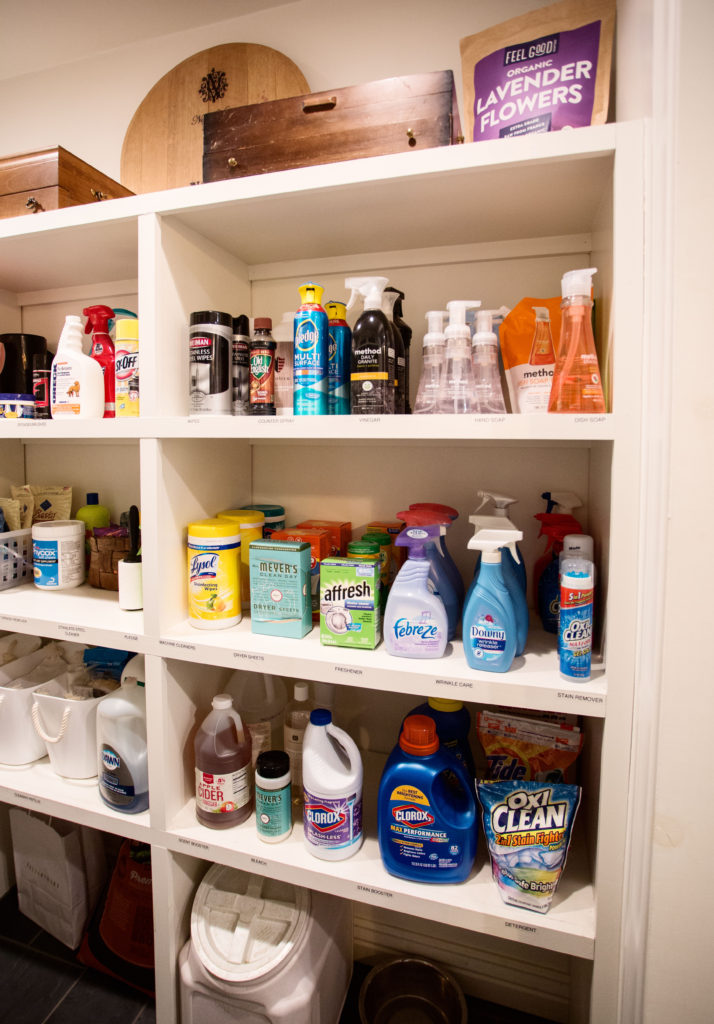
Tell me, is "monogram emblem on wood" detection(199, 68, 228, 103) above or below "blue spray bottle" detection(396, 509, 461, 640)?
above

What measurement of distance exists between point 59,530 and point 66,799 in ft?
2.03

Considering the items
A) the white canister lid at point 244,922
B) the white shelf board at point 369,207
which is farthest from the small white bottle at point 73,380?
the white canister lid at point 244,922

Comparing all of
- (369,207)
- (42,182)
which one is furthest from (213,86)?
(369,207)

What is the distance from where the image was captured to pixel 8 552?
4.63 ft

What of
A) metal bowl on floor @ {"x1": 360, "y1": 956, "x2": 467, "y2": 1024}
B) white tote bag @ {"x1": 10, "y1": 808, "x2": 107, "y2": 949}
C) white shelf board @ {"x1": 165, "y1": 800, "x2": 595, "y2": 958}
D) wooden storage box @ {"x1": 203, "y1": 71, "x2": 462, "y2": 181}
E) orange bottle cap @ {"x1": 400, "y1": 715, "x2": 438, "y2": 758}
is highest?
wooden storage box @ {"x1": 203, "y1": 71, "x2": 462, "y2": 181}

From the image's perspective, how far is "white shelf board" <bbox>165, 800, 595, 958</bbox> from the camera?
2.86 feet

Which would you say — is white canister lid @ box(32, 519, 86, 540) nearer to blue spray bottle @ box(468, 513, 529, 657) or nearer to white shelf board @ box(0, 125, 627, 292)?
white shelf board @ box(0, 125, 627, 292)

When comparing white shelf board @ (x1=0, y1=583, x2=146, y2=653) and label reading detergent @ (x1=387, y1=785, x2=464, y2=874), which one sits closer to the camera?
label reading detergent @ (x1=387, y1=785, x2=464, y2=874)

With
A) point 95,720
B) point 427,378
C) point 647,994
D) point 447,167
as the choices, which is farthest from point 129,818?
point 447,167

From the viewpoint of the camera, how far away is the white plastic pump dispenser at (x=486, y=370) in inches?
37.6

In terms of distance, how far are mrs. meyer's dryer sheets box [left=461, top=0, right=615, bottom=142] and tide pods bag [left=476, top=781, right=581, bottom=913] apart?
1086 millimetres

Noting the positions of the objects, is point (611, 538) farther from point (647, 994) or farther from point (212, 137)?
point (212, 137)

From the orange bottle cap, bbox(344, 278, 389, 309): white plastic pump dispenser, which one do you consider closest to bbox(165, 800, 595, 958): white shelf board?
the orange bottle cap

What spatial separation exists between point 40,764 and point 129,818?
0.35 metres
